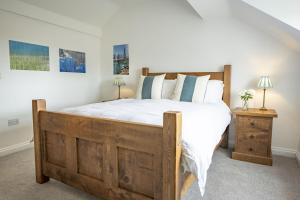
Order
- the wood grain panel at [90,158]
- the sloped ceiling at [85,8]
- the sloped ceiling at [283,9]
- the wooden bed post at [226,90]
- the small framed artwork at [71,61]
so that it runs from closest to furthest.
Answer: the wood grain panel at [90,158]
the sloped ceiling at [283,9]
the wooden bed post at [226,90]
the sloped ceiling at [85,8]
the small framed artwork at [71,61]

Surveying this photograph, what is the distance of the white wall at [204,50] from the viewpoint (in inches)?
108

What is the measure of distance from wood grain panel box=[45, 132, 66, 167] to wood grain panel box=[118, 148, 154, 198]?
0.66 m

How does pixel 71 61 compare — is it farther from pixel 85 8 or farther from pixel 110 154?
pixel 110 154

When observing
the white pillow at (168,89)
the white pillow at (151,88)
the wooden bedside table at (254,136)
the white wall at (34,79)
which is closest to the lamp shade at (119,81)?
the white wall at (34,79)

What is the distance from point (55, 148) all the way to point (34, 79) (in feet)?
5.78

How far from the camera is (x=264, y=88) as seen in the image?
2.72m

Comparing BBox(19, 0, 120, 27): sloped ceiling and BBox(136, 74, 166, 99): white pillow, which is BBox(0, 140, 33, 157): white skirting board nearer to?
BBox(136, 74, 166, 99): white pillow

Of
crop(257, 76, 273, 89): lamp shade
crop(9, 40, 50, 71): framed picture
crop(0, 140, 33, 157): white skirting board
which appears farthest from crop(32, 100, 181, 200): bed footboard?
crop(257, 76, 273, 89): lamp shade

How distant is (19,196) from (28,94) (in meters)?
1.76

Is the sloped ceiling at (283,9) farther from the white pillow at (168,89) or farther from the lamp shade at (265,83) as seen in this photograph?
the white pillow at (168,89)

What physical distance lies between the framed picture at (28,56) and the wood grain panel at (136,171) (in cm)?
241

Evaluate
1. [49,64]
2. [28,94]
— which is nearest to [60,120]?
[28,94]

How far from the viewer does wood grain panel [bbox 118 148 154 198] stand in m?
1.36

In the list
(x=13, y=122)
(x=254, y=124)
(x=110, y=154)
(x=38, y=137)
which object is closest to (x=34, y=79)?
(x=13, y=122)
